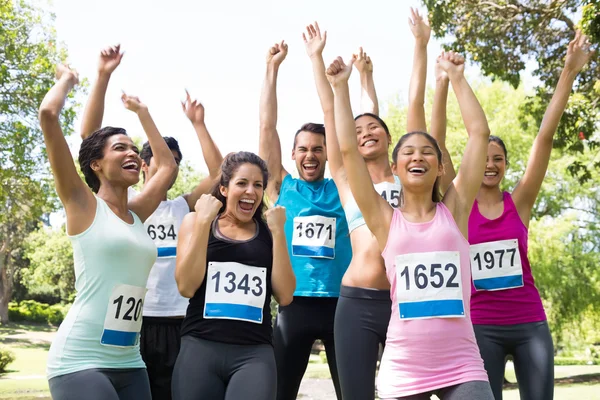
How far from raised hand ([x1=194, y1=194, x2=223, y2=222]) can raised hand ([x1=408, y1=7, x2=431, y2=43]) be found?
1.91 metres

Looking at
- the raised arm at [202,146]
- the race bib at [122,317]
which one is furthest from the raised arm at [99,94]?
the race bib at [122,317]

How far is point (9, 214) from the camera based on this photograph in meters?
19.2

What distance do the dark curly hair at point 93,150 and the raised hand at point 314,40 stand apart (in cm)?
136

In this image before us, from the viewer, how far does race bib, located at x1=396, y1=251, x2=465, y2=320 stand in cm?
334

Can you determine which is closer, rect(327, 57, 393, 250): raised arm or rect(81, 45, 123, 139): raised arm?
rect(327, 57, 393, 250): raised arm

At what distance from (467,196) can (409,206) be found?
317 millimetres

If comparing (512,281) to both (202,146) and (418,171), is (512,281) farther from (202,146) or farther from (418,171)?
(202,146)

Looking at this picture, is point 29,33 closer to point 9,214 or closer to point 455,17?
point 9,214

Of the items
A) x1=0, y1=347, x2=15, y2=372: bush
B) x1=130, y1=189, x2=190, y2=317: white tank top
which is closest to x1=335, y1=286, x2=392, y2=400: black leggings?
x1=130, y1=189, x2=190, y2=317: white tank top

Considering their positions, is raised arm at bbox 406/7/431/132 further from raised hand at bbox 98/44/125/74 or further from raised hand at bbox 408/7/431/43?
raised hand at bbox 98/44/125/74

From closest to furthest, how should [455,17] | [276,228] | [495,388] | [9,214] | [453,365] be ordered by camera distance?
[453,365]
[276,228]
[495,388]
[455,17]
[9,214]

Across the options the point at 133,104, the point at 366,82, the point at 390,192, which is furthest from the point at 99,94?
the point at 366,82

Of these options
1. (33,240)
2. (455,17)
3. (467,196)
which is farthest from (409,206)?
(33,240)

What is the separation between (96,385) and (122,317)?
14.4 inches
